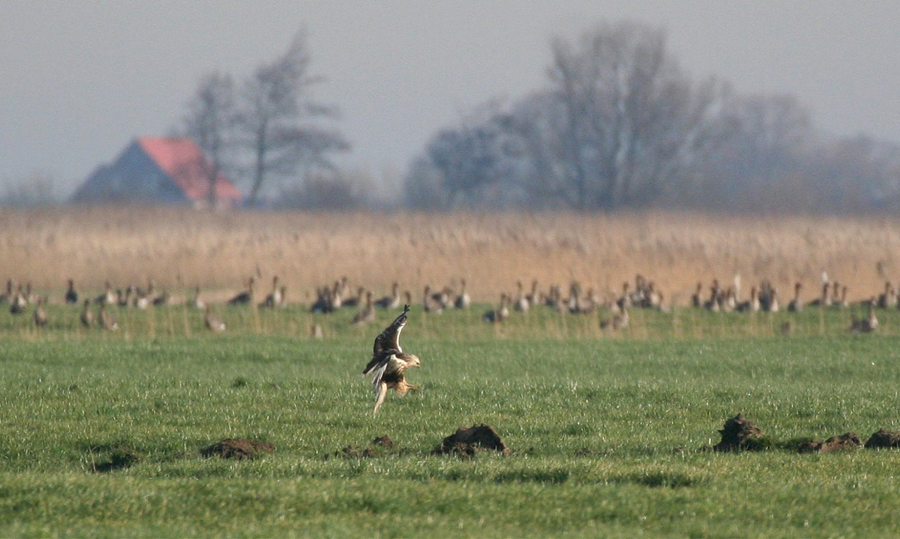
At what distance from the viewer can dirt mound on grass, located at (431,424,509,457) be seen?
10719mm

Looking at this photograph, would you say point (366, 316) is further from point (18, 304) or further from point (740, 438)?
point (740, 438)

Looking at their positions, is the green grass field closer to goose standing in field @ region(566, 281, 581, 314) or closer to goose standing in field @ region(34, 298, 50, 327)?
goose standing in field @ region(34, 298, 50, 327)

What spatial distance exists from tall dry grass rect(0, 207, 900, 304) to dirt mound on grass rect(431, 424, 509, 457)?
62.8ft

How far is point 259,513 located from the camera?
8.30 metres

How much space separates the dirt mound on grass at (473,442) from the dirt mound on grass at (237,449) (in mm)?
1433

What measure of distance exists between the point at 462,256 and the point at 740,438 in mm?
19674

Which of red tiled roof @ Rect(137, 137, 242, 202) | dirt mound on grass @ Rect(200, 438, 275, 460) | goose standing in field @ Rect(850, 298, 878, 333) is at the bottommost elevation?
dirt mound on grass @ Rect(200, 438, 275, 460)

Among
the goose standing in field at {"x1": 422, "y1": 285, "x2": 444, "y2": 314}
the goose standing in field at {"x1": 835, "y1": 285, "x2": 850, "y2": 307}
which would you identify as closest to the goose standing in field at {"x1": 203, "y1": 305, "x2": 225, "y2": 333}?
the goose standing in field at {"x1": 422, "y1": 285, "x2": 444, "y2": 314}

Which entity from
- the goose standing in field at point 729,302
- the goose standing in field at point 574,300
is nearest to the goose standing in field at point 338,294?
the goose standing in field at point 574,300

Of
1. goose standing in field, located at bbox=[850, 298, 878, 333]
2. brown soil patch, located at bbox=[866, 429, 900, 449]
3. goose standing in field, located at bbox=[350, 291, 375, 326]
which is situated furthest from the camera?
goose standing in field, located at bbox=[350, 291, 375, 326]

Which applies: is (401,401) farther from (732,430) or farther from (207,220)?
(207,220)

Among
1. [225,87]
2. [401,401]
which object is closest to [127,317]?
[401,401]

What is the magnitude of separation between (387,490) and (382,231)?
25299 mm

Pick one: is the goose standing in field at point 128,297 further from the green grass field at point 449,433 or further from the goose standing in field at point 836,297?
the goose standing in field at point 836,297
